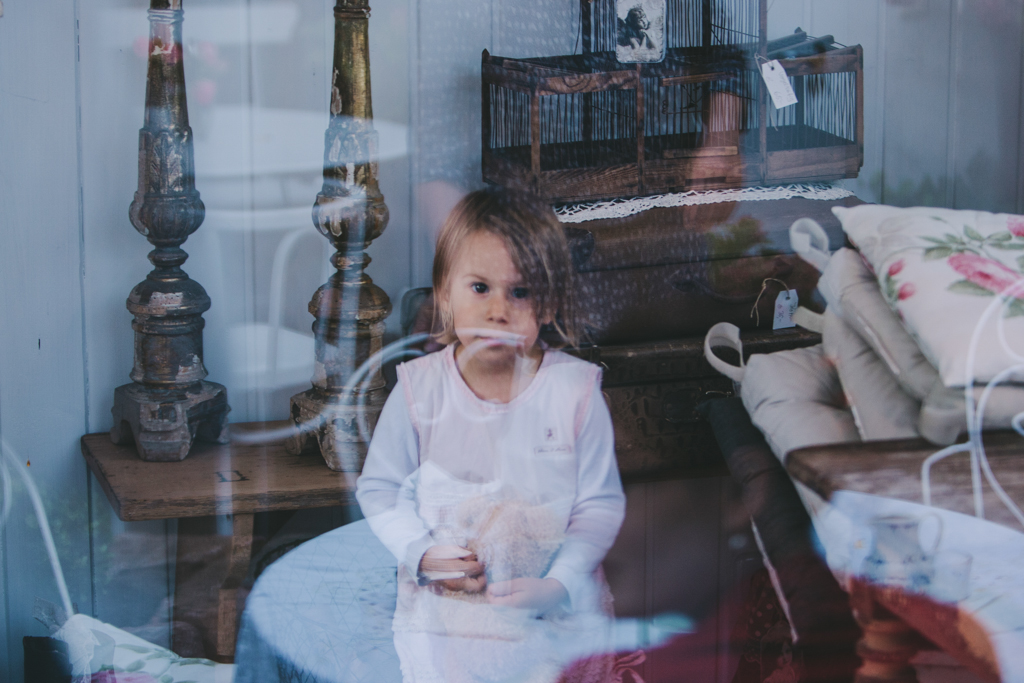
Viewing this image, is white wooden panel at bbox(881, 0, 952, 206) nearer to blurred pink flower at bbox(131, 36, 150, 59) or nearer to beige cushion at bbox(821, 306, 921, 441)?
beige cushion at bbox(821, 306, 921, 441)

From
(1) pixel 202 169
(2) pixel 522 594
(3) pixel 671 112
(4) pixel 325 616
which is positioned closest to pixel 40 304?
(1) pixel 202 169

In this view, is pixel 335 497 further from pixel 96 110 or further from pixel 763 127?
pixel 763 127

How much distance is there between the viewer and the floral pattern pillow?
30.5 inches

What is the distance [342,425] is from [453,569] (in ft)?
0.64

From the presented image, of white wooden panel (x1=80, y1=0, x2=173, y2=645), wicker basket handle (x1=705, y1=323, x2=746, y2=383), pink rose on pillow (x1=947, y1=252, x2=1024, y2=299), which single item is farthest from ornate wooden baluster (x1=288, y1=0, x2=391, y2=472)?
pink rose on pillow (x1=947, y1=252, x2=1024, y2=299)

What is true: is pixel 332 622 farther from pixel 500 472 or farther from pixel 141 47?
pixel 141 47

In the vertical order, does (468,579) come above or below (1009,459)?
below

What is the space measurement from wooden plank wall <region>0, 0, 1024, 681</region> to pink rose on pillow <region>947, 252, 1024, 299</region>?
0.13 meters

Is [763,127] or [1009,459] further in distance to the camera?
[763,127]

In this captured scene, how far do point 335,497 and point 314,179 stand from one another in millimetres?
335

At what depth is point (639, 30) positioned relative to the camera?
0.92 metres

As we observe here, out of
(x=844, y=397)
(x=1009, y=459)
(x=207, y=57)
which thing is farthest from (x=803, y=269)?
(x=207, y=57)

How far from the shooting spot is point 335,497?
3.15 feet

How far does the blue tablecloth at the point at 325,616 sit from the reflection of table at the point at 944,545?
44 cm
